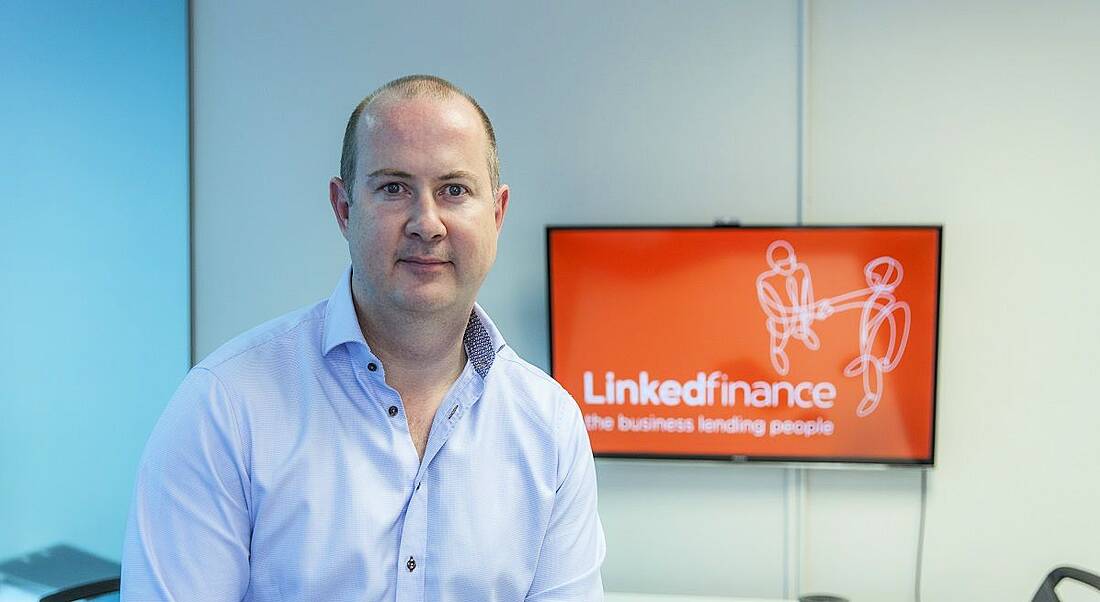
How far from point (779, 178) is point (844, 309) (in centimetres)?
52

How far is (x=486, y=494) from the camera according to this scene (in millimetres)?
1675

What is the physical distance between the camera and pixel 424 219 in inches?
59.2

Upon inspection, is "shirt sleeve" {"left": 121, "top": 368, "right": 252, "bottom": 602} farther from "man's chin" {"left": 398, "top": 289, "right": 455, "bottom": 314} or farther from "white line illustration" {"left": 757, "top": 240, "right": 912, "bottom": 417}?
"white line illustration" {"left": 757, "top": 240, "right": 912, "bottom": 417}

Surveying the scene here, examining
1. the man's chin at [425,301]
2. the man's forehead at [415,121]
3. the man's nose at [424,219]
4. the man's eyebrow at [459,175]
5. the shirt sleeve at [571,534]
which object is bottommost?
the shirt sleeve at [571,534]

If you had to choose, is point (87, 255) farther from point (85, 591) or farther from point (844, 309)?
point (844, 309)

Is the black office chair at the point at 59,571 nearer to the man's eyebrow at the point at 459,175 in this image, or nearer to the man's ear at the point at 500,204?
the man's ear at the point at 500,204

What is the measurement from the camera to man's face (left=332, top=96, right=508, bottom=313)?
153 centimetres

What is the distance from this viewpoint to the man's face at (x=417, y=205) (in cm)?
Answer: 153

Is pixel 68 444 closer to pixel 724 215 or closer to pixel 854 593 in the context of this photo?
pixel 724 215

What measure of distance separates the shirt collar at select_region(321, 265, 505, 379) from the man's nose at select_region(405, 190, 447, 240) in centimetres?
18

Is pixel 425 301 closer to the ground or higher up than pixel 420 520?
higher up

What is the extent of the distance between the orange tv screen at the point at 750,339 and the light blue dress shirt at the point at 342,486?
1953mm

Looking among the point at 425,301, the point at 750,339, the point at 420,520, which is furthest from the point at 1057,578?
the point at 425,301

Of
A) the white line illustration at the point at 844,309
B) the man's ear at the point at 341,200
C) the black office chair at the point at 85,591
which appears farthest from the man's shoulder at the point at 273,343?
the white line illustration at the point at 844,309
